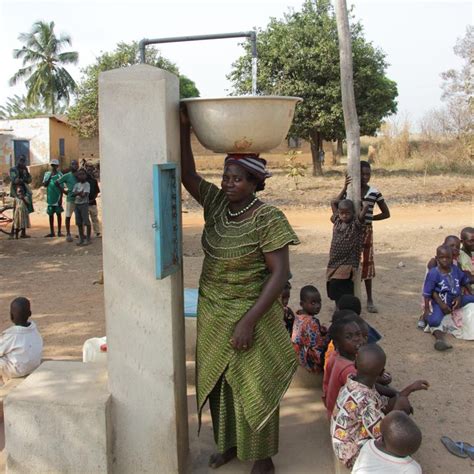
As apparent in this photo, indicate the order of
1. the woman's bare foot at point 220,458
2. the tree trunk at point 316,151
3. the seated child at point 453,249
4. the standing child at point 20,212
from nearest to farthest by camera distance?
the woman's bare foot at point 220,458 < the seated child at point 453,249 < the standing child at point 20,212 < the tree trunk at point 316,151

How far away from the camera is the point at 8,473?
2674 millimetres

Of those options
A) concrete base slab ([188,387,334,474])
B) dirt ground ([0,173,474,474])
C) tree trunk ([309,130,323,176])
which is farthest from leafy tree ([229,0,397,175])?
concrete base slab ([188,387,334,474])

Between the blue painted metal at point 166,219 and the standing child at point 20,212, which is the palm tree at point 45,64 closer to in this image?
the standing child at point 20,212

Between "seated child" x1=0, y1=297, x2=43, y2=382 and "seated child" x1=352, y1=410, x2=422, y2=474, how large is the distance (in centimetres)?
230

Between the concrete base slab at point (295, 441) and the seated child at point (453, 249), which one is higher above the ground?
the seated child at point (453, 249)

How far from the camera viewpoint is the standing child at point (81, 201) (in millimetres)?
9959

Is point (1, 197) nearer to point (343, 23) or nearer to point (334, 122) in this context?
point (334, 122)

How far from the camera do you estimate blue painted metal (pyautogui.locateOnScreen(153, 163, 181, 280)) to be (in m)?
2.44

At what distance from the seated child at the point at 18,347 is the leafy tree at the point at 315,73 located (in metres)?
16.5

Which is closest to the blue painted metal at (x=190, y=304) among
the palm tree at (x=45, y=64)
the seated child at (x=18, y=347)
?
the seated child at (x=18, y=347)

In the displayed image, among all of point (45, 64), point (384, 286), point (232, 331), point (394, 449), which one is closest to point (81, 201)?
point (384, 286)

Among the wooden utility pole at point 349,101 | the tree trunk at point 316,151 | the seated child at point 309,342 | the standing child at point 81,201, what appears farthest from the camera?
the tree trunk at point 316,151

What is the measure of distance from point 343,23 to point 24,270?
5.53 metres

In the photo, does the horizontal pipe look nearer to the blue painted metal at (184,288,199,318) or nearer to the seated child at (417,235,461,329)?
the blue painted metal at (184,288,199,318)
